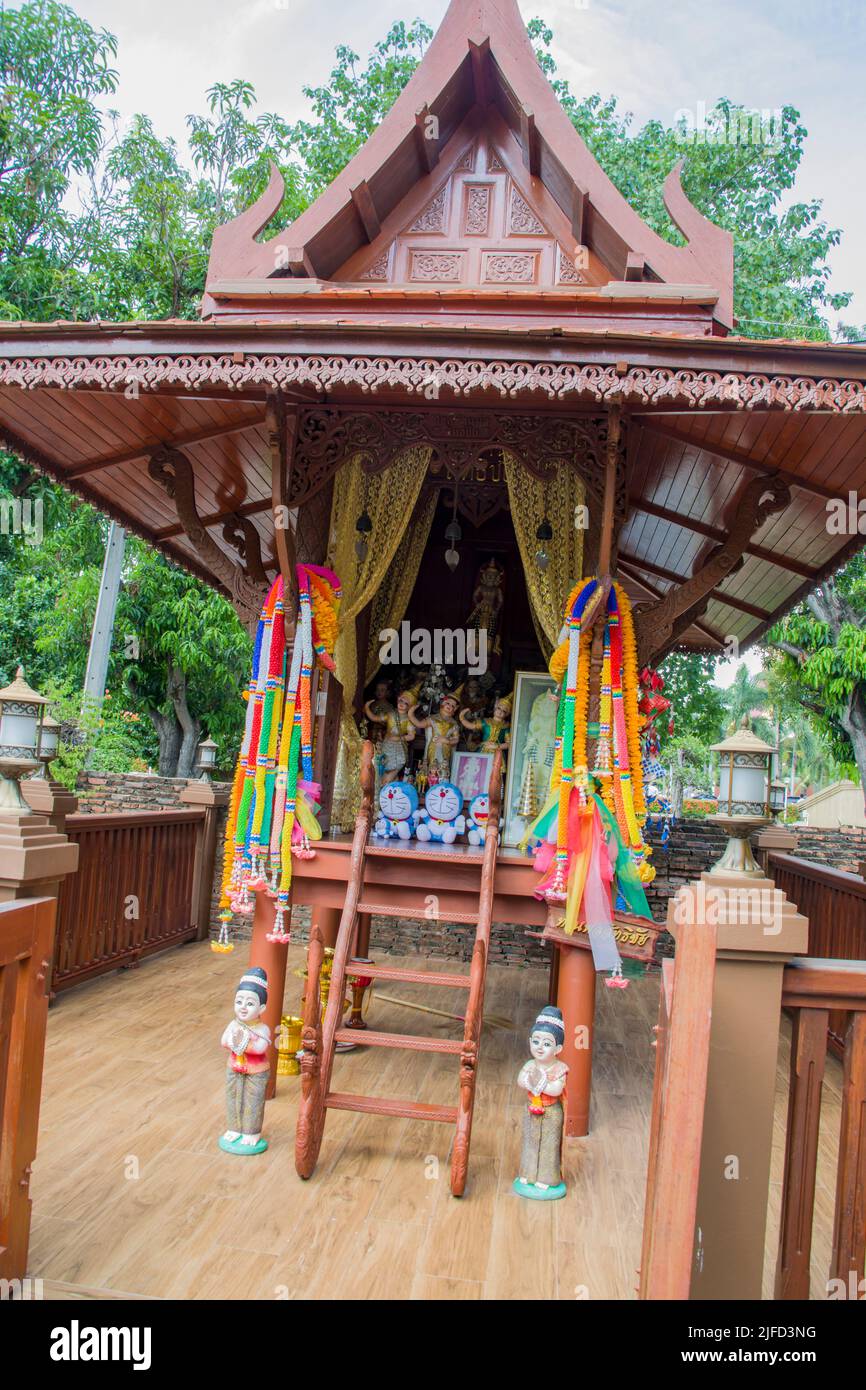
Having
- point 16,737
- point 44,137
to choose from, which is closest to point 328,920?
point 16,737

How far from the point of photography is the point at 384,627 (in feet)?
21.3

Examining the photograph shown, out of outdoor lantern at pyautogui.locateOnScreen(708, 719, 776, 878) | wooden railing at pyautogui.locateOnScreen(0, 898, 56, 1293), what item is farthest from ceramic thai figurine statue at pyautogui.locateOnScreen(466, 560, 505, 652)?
wooden railing at pyautogui.locateOnScreen(0, 898, 56, 1293)

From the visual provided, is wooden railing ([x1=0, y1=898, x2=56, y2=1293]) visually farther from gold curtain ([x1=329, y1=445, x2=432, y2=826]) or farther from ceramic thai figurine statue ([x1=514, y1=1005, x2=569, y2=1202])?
gold curtain ([x1=329, y1=445, x2=432, y2=826])

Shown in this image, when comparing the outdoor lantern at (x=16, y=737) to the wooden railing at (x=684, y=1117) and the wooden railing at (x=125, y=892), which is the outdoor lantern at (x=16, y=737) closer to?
the wooden railing at (x=684, y=1117)

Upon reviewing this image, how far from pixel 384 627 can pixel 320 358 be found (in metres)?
2.68

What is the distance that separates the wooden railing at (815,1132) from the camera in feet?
7.13

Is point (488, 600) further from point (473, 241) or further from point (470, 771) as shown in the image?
point (473, 241)

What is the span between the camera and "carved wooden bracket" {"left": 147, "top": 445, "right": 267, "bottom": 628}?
4.88 m

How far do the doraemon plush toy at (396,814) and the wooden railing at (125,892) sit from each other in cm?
194

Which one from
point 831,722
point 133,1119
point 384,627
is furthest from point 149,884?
point 831,722

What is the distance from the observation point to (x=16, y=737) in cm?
338

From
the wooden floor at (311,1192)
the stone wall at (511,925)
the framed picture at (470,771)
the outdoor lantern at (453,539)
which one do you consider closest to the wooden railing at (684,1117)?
the wooden floor at (311,1192)

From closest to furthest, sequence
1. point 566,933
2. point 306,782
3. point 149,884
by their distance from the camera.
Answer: point 566,933
point 306,782
point 149,884
